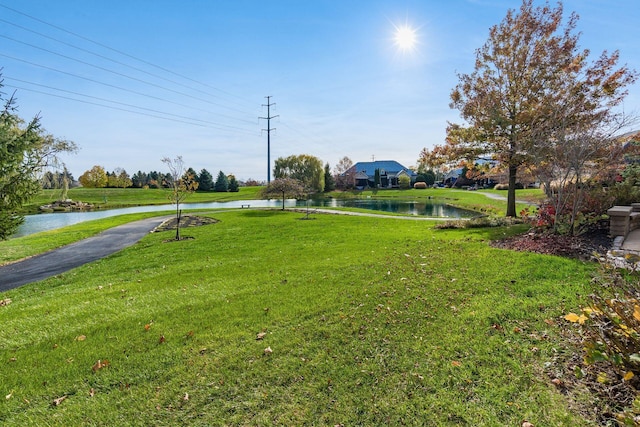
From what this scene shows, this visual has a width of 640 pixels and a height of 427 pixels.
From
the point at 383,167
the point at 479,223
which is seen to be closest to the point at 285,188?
the point at 479,223

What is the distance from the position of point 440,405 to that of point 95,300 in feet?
19.1

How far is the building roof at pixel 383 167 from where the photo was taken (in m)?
75.9

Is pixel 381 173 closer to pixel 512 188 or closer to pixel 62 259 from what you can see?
pixel 512 188

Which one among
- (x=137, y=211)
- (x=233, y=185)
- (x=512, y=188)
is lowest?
(x=137, y=211)

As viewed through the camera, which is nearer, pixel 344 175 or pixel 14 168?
pixel 14 168

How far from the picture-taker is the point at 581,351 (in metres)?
2.97

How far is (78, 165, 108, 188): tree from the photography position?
194ft

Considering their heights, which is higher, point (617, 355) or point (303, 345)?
point (617, 355)

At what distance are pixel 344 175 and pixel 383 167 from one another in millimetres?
16426

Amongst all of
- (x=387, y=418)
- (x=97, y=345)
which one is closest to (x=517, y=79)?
(x=387, y=418)

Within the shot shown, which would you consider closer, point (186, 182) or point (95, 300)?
point (95, 300)

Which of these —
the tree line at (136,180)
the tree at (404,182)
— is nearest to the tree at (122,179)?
the tree line at (136,180)

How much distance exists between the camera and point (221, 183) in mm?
64875

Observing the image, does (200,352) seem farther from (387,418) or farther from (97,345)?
(387,418)
